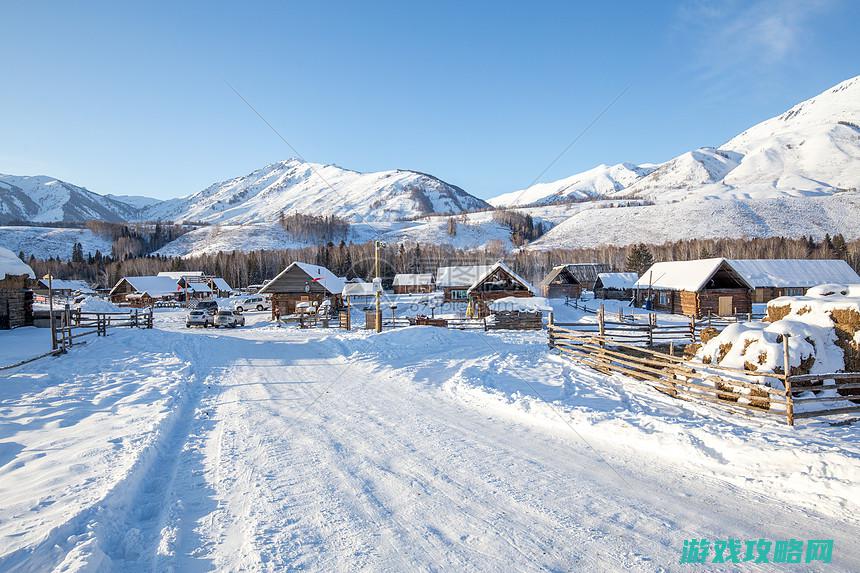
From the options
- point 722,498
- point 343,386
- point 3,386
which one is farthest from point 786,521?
point 3,386

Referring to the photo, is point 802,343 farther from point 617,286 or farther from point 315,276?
point 617,286

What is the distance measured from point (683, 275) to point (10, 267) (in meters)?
57.1

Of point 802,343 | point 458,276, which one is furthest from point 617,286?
point 802,343

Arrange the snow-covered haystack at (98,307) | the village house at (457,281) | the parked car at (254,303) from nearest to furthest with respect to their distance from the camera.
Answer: the snow-covered haystack at (98,307), the village house at (457,281), the parked car at (254,303)

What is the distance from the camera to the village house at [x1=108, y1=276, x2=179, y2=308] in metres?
→ 76.1

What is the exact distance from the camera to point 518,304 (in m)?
41.9

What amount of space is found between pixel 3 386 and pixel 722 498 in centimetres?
1762

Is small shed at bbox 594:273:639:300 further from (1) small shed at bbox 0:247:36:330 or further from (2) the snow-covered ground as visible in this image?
(1) small shed at bbox 0:247:36:330

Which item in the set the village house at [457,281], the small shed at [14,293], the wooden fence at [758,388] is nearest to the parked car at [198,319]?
the small shed at [14,293]

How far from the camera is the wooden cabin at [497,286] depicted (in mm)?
44062

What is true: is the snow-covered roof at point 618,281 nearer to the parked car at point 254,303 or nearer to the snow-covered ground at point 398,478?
the parked car at point 254,303

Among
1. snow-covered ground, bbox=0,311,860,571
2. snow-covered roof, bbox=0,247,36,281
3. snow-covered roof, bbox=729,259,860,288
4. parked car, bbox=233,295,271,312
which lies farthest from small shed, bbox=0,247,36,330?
snow-covered roof, bbox=729,259,860,288

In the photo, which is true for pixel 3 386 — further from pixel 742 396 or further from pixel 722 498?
pixel 742 396

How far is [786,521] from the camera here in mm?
5520
